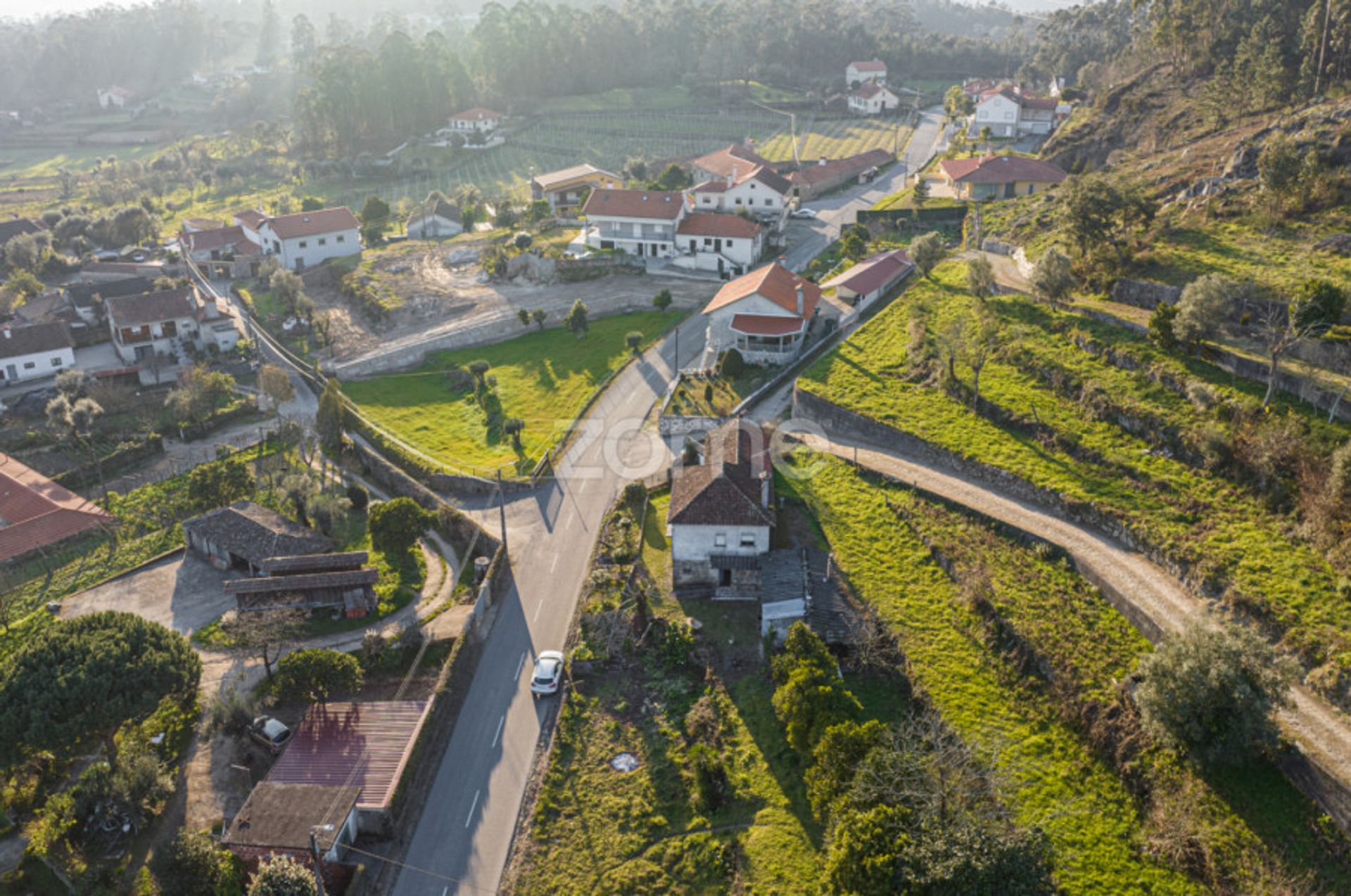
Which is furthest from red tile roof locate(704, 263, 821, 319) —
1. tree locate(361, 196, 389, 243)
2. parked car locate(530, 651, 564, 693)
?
tree locate(361, 196, 389, 243)

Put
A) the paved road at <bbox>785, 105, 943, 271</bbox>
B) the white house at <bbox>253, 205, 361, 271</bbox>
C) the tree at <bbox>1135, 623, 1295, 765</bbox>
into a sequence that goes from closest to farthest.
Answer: the tree at <bbox>1135, 623, 1295, 765</bbox>
the paved road at <bbox>785, 105, 943, 271</bbox>
the white house at <bbox>253, 205, 361, 271</bbox>

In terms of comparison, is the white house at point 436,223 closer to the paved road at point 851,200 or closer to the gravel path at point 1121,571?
the paved road at point 851,200

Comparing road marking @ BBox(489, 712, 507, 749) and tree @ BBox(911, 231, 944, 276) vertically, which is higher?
tree @ BBox(911, 231, 944, 276)

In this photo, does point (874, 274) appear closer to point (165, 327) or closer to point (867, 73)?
point (165, 327)

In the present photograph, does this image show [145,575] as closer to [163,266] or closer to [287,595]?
[287,595]

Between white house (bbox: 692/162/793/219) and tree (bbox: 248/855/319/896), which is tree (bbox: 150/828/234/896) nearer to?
tree (bbox: 248/855/319/896)

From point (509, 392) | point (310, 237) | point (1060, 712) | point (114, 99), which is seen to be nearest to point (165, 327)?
point (310, 237)

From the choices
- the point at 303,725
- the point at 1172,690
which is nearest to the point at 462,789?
the point at 303,725
